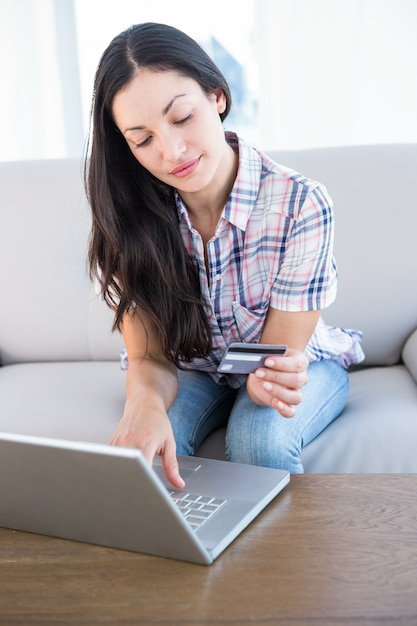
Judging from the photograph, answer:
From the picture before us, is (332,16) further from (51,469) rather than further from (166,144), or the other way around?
(51,469)

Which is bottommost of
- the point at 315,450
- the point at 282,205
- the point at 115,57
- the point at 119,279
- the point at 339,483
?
the point at 315,450

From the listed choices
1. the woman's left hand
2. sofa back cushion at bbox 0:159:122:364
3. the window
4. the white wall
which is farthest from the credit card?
the white wall

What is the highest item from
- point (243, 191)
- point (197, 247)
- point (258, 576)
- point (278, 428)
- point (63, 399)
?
point (243, 191)

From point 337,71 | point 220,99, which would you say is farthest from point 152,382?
point 337,71

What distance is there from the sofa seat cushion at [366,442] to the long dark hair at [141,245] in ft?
0.85

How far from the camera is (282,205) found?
142cm

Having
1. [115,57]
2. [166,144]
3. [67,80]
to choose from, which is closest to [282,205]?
[166,144]

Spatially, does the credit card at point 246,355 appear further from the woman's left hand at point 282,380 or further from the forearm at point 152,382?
the forearm at point 152,382

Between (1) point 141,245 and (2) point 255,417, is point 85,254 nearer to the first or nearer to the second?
(1) point 141,245

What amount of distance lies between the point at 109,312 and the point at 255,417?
722 millimetres

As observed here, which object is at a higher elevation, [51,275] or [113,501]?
[113,501]

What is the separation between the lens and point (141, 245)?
1451mm

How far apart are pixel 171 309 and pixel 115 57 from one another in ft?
1.52

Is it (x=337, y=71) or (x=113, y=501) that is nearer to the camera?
(x=113, y=501)
